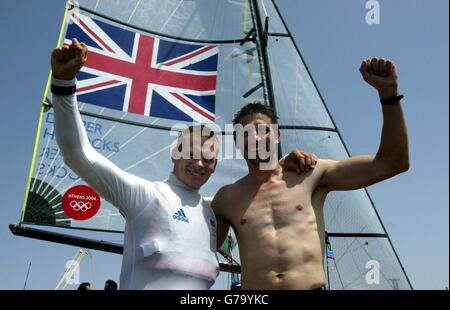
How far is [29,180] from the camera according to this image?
6285 millimetres

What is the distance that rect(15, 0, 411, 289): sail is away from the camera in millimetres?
6465

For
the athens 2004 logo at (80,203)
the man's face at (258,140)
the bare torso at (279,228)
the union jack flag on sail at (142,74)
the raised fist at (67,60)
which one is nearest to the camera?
the raised fist at (67,60)

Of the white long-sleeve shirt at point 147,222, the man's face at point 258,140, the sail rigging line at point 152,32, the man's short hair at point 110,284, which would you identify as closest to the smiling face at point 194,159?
the white long-sleeve shirt at point 147,222

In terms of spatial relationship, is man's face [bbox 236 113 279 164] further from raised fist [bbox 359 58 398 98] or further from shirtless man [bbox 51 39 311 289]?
raised fist [bbox 359 58 398 98]

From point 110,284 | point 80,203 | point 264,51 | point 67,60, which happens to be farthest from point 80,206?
point 67,60

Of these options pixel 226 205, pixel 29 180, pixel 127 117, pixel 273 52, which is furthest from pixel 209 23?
pixel 226 205

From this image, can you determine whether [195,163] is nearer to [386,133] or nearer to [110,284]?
[386,133]

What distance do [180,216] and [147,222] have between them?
0.16m

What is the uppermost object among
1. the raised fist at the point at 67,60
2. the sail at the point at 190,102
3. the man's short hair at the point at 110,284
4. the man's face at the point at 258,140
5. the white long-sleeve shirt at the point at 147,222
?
the sail at the point at 190,102

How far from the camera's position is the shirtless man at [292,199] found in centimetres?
179

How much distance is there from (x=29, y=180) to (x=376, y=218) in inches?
279

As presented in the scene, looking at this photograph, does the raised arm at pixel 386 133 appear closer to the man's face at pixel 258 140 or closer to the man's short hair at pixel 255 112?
the man's face at pixel 258 140

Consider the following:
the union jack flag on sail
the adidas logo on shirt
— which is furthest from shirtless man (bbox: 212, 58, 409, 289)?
the union jack flag on sail
